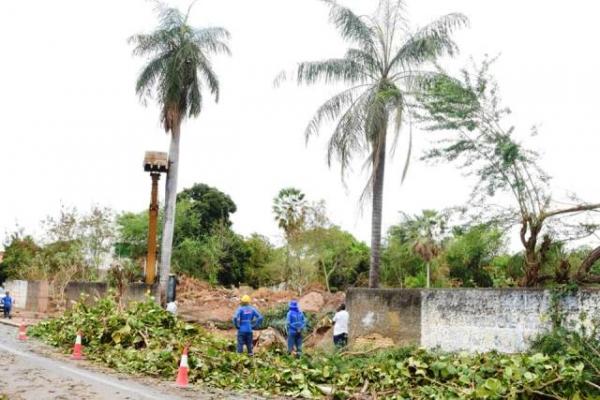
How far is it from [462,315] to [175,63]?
17.6 meters

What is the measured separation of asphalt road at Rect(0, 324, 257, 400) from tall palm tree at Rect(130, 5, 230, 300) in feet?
43.2

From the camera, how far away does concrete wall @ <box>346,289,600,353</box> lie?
12.9 m

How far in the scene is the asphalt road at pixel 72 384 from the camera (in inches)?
411

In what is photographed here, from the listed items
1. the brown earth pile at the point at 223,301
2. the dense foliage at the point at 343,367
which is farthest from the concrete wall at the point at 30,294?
the dense foliage at the point at 343,367

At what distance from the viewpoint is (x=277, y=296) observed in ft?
124

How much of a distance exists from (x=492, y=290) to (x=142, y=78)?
62.5 feet

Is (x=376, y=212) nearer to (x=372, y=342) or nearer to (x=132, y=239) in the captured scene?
(x=372, y=342)

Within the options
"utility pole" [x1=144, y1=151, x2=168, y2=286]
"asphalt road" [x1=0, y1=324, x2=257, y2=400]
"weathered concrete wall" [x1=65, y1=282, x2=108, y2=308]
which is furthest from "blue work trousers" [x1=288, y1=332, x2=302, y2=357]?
"weathered concrete wall" [x1=65, y1=282, x2=108, y2=308]

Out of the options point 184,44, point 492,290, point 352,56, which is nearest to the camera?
point 492,290

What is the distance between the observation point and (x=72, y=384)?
11.5 metres

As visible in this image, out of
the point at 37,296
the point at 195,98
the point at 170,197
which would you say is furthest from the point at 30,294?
the point at 195,98

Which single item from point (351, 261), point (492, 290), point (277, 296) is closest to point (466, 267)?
point (351, 261)

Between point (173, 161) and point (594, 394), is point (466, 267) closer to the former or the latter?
point (173, 161)

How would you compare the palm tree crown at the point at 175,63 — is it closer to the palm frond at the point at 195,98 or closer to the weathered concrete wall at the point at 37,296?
the palm frond at the point at 195,98
